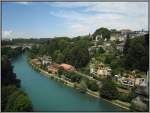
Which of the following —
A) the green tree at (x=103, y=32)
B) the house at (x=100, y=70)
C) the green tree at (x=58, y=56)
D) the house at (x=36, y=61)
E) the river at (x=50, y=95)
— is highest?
the green tree at (x=103, y=32)

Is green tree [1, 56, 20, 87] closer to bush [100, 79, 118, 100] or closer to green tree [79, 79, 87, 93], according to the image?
green tree [79, 79, 87, 93]

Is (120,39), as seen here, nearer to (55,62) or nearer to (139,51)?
(139,51)

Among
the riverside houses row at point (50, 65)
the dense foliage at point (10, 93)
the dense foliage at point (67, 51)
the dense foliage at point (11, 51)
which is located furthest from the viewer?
the riverside houses row at point (50, 65)

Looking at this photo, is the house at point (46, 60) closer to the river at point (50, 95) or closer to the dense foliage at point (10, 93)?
the river at point (50, 95)

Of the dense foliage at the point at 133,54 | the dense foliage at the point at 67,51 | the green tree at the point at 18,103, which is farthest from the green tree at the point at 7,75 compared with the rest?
the dense foliage at the point at 133,54

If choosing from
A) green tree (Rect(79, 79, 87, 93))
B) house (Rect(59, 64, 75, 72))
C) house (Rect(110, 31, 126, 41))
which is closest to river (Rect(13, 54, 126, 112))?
green tree (Rect(79, 79, 87, 93))

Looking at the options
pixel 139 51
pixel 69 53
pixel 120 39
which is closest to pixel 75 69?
pixel 69 53

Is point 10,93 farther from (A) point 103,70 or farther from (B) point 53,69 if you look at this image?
(A) point 103,70

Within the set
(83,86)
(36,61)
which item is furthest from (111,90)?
(36,61)
